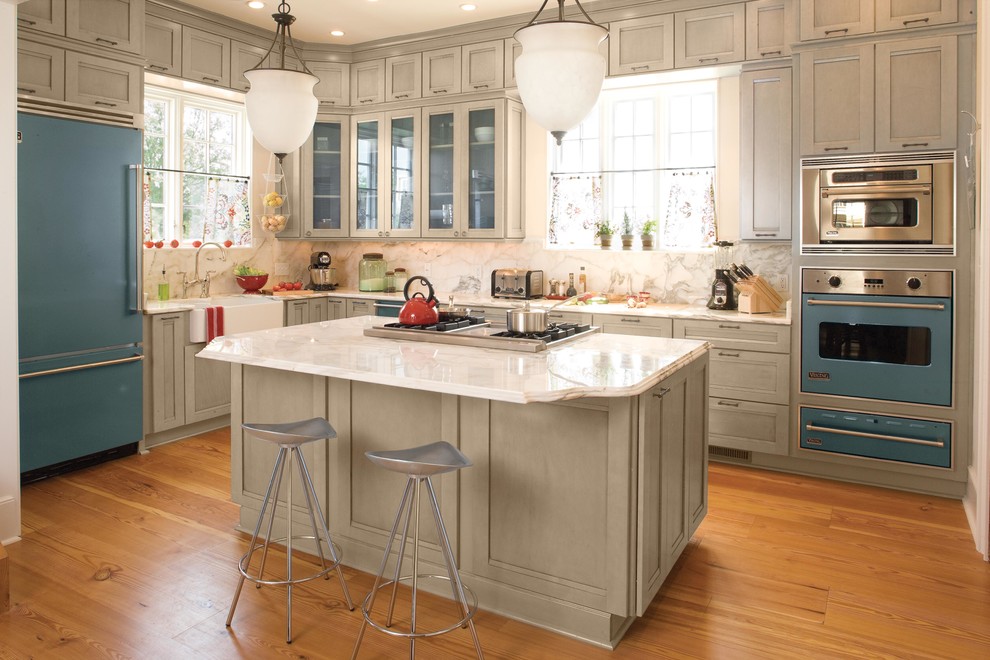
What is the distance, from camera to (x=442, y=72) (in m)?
5.88

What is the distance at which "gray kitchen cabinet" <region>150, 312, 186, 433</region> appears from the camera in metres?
4.85

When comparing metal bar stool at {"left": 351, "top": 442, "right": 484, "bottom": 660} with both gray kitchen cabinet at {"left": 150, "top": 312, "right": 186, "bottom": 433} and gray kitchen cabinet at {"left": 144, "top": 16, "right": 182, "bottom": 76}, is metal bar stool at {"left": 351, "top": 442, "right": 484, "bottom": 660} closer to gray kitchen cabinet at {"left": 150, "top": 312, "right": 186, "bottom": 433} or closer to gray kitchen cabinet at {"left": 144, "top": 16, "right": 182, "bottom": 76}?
gray kitchen cabinet at {"left": 150, "top": 312, "right": 186, "bottom": 433}

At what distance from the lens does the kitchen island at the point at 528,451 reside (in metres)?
2.52

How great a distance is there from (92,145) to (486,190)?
2733 millimetres

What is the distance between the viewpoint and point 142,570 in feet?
10.3

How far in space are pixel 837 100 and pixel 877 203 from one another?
64 centimetres

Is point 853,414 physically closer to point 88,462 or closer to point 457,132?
point 457,132

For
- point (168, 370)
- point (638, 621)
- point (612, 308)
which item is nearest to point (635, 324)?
point (612, 308)

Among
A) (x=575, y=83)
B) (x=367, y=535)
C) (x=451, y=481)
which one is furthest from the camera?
(x=367, y=535)

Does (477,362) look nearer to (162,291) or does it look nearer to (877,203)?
(877,203)

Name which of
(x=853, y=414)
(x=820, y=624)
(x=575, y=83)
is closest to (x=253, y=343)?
(x=575, y=83)

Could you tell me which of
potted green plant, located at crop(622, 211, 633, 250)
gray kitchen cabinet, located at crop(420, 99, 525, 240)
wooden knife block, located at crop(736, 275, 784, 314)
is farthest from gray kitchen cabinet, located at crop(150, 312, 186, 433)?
wooden knife block, located at crop(736, 275, 784, 314)

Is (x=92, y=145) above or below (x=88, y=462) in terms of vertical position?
above

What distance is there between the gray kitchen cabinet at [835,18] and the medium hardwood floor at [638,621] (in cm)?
264
